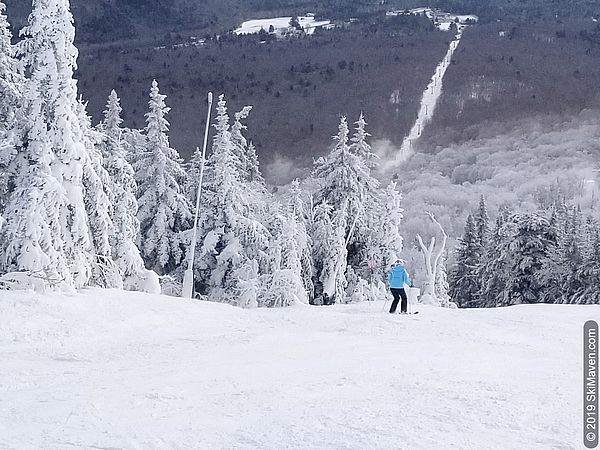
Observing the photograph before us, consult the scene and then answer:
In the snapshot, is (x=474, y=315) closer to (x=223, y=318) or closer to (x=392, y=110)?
(x=223, y=318)

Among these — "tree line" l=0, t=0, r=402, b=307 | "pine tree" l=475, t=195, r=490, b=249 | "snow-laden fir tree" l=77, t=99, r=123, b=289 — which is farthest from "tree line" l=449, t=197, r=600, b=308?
"snow-laden fir tree" l=77, t=99, r=123, b=289

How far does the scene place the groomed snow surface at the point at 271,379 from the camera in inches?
281

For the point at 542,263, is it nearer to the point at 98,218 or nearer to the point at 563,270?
the point at 563,270

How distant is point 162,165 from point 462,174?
14526 centimetres

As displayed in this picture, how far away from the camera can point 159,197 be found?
98.7ft

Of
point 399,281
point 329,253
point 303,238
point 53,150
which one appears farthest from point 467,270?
point 53,150

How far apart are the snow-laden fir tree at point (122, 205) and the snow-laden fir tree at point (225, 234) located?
→ 3.88 metres

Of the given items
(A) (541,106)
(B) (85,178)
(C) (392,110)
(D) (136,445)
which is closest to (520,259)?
(B) (85,178)

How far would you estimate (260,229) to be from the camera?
3027 cm

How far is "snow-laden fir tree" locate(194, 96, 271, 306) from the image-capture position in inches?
1166

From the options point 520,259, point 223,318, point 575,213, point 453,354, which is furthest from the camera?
point 575,213

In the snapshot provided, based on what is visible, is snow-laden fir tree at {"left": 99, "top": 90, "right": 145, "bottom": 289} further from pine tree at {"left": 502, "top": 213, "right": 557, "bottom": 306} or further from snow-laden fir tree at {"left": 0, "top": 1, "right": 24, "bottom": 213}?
pine tree at {"left": 502, "top": 213, "right": 557, "bottom": 306}

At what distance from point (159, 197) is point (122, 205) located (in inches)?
254

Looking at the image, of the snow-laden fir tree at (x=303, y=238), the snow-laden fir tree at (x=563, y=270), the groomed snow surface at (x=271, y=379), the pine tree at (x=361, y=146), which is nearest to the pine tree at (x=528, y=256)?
the snow-laden fir tree at (x=563, y=270)
